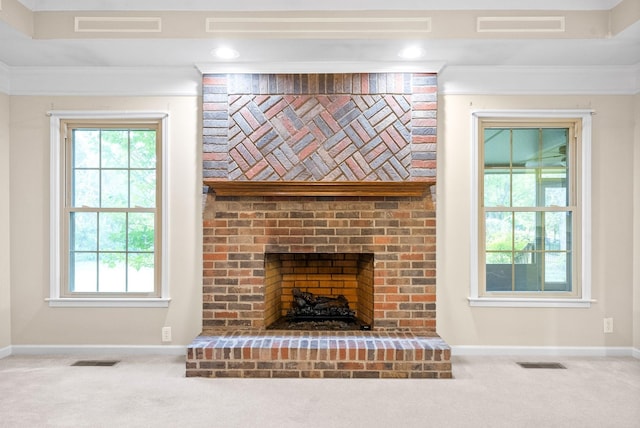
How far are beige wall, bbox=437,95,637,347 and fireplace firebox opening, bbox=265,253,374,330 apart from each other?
727 millimetres

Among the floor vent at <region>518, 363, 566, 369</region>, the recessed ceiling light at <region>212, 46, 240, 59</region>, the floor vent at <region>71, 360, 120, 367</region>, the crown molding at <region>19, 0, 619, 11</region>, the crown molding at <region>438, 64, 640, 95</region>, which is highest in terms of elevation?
the crown molding at <region>19, 0, 619, 11</region>

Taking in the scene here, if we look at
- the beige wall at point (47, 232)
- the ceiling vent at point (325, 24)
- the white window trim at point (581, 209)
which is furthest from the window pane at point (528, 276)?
the beige wall at point (47, 232)

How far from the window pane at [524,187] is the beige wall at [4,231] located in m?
4.34

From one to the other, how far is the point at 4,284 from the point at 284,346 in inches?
97.7

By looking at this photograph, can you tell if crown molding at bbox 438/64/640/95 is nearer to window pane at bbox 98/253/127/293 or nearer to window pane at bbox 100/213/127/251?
window pane at bbox 100/213/127/251

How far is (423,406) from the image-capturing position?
2998mm

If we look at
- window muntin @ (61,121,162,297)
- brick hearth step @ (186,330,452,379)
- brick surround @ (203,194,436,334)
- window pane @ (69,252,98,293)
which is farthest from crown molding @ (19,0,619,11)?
brick hearth step @ (186,330,452,379)

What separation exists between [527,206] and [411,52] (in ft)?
5.51

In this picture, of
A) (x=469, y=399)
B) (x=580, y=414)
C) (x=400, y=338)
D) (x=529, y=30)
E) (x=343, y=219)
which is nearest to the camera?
(x=580, y=414)

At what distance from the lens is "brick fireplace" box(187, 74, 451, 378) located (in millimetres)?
3992

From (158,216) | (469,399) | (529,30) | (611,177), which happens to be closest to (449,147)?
(529,30)

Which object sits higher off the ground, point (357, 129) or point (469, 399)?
point (357, 129)

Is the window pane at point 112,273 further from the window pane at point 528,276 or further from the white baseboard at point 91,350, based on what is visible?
the window pane at point 528,276

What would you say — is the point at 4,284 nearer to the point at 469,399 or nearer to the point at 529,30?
the point at 469,399
